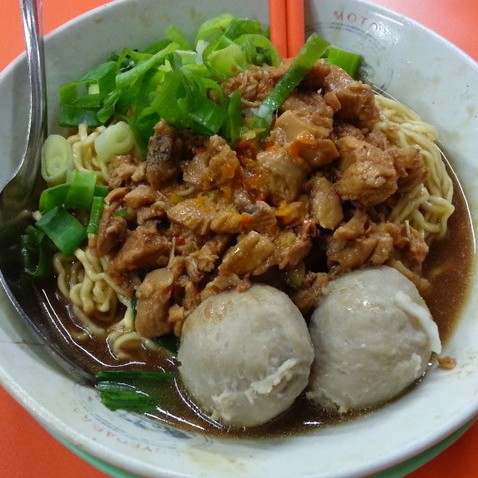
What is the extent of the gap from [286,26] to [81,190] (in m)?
1.38

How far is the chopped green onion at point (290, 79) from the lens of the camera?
2.27 metres

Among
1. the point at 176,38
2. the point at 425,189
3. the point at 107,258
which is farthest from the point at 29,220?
the point at 425,189

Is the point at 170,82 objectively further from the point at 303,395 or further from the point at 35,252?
the point at 303,395

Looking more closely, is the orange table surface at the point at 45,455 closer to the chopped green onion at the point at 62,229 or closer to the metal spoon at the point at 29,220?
the metal spoon at the point at 29,220

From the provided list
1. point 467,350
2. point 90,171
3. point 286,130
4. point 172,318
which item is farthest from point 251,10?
point 467,350

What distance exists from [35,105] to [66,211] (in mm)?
522

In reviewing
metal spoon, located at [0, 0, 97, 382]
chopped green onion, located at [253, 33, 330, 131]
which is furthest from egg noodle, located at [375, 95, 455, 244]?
metal spoon, located at [0, 0, 97, 382]

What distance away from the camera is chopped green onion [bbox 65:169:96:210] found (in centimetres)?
235

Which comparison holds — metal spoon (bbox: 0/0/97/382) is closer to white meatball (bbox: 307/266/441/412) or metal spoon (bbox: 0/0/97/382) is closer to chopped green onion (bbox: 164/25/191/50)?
chopped green onion (bbox: 164/25/191/50)

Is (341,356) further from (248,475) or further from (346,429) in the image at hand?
(248,475)

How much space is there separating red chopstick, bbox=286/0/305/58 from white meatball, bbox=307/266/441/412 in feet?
4.70

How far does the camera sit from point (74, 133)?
272cm

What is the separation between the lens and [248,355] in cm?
173

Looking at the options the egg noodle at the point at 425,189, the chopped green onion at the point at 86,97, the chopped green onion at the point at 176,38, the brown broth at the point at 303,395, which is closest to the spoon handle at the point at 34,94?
the chopped green onion at the point at 86,97
